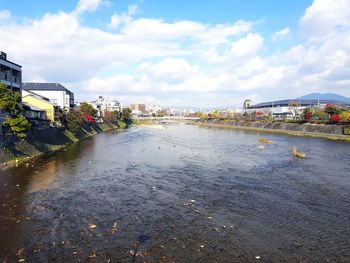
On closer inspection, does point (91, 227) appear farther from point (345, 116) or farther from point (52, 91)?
point (52, 91)

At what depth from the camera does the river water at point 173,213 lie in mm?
10672

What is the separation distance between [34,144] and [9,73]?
10166 millimetres

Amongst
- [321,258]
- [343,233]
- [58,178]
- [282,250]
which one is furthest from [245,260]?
[58,178]

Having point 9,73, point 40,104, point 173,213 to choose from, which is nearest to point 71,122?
point 40,104

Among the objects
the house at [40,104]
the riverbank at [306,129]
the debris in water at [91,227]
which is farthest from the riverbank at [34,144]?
the riverbank at [306,129]

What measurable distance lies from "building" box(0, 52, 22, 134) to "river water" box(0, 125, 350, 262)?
13.4 meters

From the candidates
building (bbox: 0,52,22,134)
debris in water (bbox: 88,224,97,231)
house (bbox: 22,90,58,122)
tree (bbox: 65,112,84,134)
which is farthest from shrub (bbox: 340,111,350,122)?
debris in water (bbox: 88,224,97,231)

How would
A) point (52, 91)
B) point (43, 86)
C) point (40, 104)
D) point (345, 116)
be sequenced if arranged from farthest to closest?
point (43, 86) < point (52, 91) < point (345, 116) < point (40, 104)

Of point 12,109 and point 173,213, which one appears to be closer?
point 173,213

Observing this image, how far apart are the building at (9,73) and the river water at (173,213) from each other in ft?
44.1

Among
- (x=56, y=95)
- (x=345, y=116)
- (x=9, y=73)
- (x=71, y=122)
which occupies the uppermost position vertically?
(x=9, y=73)

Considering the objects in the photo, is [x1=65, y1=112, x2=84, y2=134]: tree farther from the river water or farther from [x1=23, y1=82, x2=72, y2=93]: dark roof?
[x1=23, y1=82, x2=72, y2=93]: dark roof

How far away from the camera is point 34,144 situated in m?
31.5

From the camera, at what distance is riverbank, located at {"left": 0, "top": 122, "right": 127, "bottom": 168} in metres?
25.4
